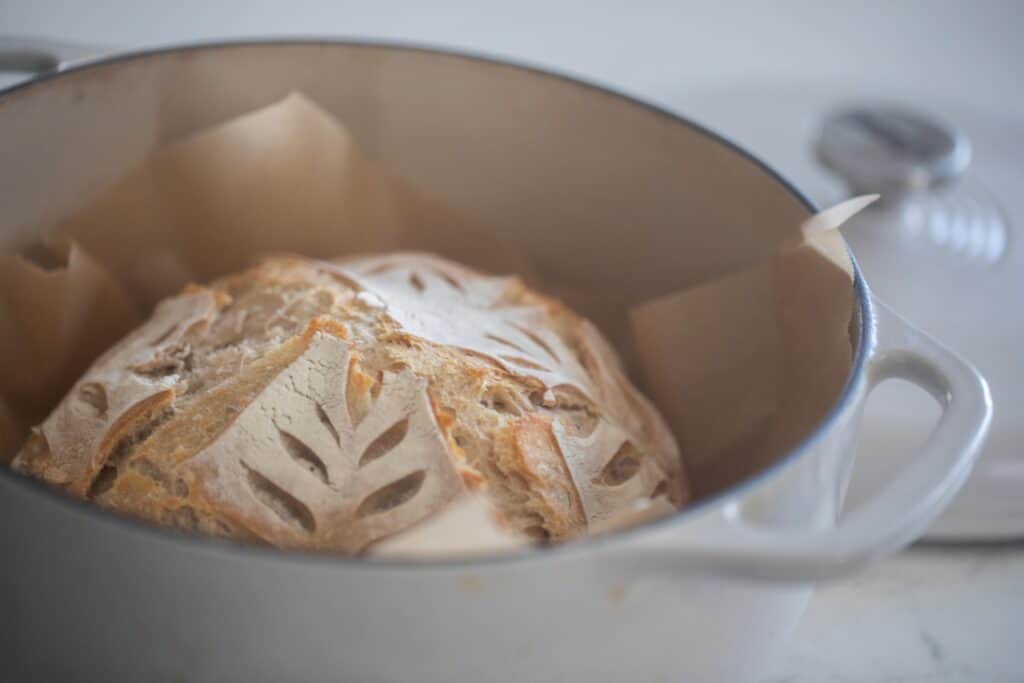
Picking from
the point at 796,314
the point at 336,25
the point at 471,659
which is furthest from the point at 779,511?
the point at 336,25

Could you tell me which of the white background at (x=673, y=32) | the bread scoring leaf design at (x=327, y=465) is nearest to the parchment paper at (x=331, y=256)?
the bread scoring leaf design at (x=327, y=465)

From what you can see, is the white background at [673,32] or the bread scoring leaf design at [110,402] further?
the white background at [673,32]

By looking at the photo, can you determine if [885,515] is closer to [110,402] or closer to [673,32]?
[110,402]

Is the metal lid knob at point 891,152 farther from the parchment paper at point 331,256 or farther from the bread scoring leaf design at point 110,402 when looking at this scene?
the bread scoring leaf design at point 110,402

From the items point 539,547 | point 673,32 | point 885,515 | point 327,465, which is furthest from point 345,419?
point 673,32

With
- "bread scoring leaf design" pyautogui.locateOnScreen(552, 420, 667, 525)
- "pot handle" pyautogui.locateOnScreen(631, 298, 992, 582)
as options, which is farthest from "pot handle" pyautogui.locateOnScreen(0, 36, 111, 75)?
"pot handle" pyautogui.locateOnScreen(631, 298, 992, 582)

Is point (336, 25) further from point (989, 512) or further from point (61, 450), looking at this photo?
point (989, 512)
